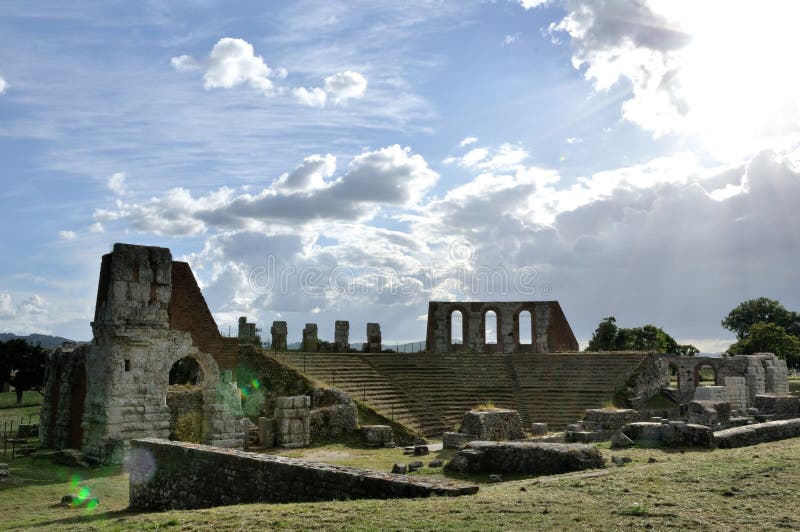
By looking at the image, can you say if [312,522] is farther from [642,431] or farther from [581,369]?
[581,369]

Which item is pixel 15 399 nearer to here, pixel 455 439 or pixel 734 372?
pixel 455 439

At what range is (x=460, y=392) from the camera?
3409 centimetres

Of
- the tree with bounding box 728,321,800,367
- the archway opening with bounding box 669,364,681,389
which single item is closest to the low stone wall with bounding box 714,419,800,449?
the archway opening with bounding box 669,364,681,389

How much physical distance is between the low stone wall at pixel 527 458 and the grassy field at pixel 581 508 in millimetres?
887

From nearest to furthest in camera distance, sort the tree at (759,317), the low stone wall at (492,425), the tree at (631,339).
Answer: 1. the low stone wall at (492,425)
2. the tree at (631,339)
3. the tree at (759,317)

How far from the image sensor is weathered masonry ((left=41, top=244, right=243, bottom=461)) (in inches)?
777

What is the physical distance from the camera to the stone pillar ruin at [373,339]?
130 ft

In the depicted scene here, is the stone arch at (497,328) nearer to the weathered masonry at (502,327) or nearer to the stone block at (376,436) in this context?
the weathered masonry at (502,327)

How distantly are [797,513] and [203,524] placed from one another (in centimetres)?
761

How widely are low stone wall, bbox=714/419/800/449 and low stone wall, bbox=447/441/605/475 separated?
4.08 meters

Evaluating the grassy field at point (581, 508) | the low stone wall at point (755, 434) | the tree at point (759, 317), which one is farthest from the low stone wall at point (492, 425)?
the tree at point (759, 317)

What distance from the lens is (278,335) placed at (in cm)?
3591

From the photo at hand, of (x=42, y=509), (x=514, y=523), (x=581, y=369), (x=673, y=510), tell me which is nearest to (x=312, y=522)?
(x=514, y=523)

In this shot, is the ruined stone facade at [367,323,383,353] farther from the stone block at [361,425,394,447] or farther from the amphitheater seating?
the stone block at [361,425,394,447]
